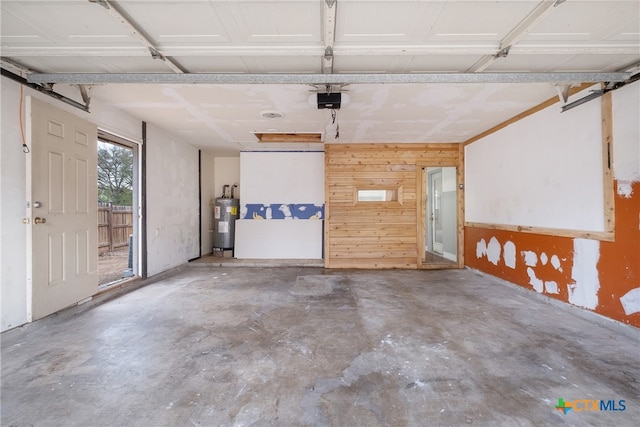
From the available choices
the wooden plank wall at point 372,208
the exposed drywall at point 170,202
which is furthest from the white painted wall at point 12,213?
the wooden plank wall at point 372,208

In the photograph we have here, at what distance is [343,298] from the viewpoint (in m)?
3.79

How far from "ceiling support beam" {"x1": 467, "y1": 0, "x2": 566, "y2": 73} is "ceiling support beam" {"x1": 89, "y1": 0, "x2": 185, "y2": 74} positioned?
9.66 ft

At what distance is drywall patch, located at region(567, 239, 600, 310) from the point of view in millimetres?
3006

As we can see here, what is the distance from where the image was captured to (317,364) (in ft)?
6.95

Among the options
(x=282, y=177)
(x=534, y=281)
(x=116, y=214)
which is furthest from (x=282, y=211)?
(x=116, y=214)

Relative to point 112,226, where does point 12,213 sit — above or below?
above

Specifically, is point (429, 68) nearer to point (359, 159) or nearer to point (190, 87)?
point (190, 87)

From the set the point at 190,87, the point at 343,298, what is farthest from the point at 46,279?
the point at 343,298

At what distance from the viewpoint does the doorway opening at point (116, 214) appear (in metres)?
4.45

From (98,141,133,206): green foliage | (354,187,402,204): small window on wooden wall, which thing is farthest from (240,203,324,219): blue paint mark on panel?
(98,141,133,206): green foliage

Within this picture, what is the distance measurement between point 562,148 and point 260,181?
549cm

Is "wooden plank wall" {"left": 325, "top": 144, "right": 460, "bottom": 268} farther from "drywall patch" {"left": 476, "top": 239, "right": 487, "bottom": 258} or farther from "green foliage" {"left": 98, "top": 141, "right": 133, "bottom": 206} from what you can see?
"green foliage" {"left": 98, "top": 141, "right": 133, "bottom": 206}

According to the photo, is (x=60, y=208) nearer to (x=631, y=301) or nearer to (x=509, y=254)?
(x=631, y=301)

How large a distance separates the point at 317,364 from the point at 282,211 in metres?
4.66
